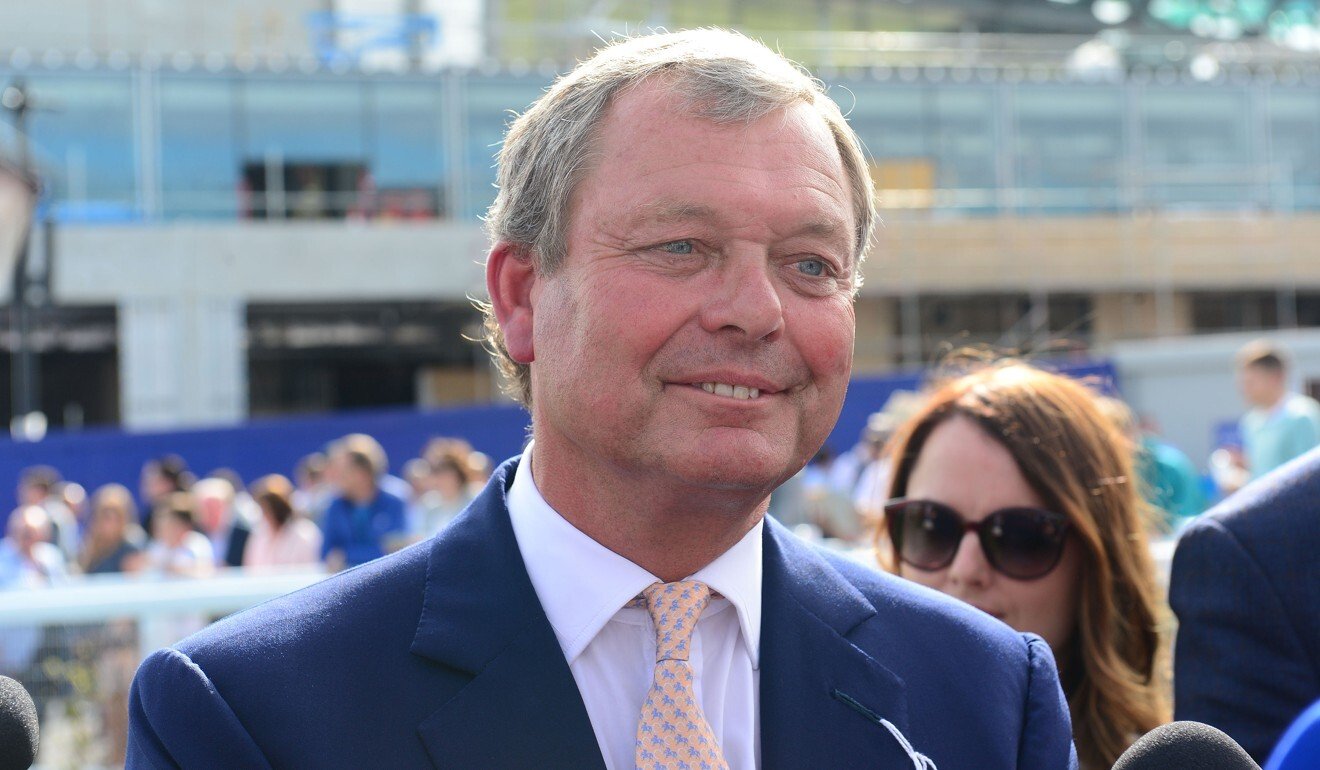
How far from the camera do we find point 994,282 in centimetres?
3005

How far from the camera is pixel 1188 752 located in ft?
5.18

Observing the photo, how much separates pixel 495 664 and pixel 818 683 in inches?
17.4

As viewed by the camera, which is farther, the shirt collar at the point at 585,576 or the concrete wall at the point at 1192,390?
the concrete wall at the point at 1192,390

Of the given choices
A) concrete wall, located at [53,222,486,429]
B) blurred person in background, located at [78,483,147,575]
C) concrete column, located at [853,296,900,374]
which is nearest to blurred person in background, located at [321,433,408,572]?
blurred person in background, located at [78,483,147,575]

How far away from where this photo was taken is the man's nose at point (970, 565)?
2.88 metres

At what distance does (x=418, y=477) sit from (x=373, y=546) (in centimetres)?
399

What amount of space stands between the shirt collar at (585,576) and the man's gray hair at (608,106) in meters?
0.35

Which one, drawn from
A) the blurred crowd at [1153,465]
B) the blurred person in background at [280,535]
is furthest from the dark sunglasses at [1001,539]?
the blurred person in background at [280,535]

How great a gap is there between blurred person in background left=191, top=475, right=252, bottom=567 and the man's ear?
808 cm

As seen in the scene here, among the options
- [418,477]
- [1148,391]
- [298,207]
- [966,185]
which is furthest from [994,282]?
[418,477]

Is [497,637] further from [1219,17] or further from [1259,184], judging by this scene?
[1219,17]

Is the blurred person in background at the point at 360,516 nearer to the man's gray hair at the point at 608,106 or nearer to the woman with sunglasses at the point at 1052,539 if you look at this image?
Answer: the woman with sunglasses at the point at 1052,539

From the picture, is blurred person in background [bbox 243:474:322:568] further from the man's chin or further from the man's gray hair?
the man's chin

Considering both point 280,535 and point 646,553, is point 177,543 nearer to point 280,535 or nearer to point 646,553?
point 280,535
